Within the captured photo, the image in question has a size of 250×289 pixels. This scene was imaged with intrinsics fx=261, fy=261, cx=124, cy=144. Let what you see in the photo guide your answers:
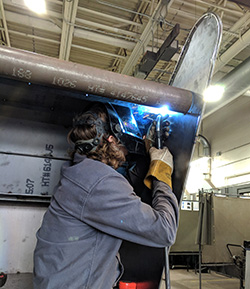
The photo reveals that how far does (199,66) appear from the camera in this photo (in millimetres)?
1333

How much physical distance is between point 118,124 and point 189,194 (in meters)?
7.67

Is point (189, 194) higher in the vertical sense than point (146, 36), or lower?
lower

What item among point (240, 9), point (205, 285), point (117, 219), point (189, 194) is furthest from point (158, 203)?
point (189, 194)

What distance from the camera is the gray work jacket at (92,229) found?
38.5 inches

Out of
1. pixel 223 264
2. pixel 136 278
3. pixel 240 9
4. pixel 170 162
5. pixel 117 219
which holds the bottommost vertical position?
pixel 223 264

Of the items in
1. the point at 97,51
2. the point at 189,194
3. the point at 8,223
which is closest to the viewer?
the point at 8,223

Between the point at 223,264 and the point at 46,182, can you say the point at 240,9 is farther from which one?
the point at 223,264

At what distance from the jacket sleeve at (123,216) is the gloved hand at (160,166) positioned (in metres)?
0.23

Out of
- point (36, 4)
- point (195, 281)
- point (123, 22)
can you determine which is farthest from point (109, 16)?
point (195, 281)

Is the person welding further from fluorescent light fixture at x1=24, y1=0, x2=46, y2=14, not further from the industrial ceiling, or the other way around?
the industrial ceiling

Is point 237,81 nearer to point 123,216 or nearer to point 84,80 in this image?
point 84,80

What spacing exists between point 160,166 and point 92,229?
454 mm

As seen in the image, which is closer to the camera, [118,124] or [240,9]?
[118,124]

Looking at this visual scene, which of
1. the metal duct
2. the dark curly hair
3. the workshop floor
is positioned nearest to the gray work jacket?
the dark curly hair
